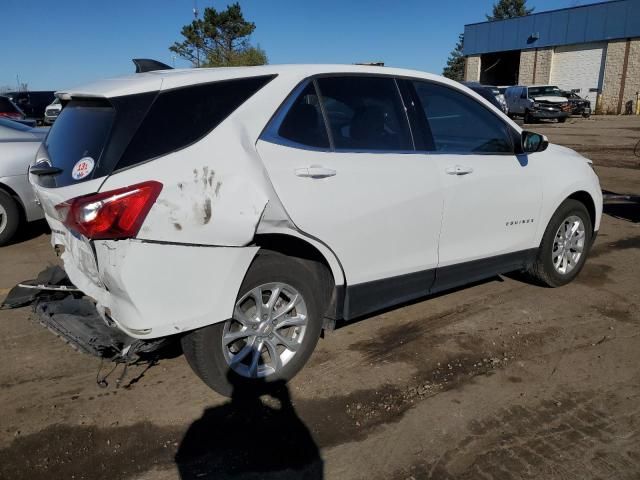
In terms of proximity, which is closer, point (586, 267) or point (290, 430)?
point (290, 430)

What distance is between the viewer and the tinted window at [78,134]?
278 cm

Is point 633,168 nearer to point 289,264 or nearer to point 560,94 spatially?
point 289,264

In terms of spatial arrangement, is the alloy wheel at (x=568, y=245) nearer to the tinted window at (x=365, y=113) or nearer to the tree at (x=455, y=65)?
the tinted window at (x=365, y=113)

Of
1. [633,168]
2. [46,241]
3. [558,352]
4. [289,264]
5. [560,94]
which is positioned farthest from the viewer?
[560,94]

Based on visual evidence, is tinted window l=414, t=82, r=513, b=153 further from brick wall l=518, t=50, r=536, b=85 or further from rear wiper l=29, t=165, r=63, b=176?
brick wall l=518, t=50, r=536, b=85

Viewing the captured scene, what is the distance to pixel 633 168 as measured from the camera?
12.9 metres

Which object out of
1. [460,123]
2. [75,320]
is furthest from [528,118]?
[75,320]

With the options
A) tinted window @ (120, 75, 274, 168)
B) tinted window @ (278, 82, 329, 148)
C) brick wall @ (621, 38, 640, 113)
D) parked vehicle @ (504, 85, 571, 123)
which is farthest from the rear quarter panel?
brick wall @ (621, 38, 640, 113)

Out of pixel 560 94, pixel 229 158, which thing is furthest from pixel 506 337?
pixel 560 94

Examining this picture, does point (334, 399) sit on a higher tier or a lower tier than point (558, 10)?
lower

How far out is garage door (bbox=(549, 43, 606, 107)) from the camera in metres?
38.7

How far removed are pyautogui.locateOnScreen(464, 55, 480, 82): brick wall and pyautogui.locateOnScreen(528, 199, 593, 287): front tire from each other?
45599 mm

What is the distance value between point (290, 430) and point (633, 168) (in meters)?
12.8

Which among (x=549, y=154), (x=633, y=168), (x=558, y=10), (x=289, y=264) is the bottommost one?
(x=633, y=168)
